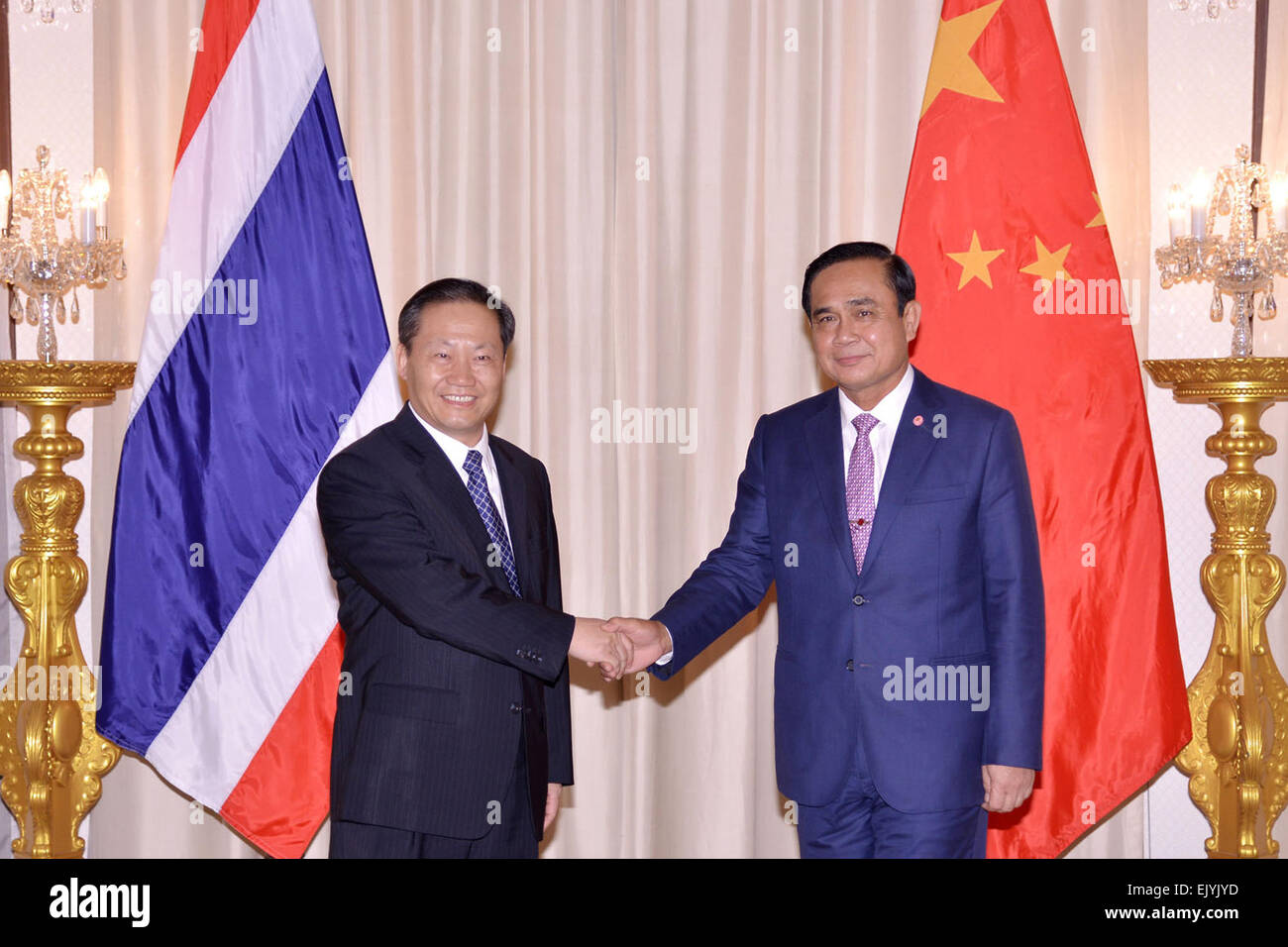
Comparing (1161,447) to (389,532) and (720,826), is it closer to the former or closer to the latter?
(720,826)

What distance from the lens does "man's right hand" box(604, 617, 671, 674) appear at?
315 cm

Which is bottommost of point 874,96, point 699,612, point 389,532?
point 699,612

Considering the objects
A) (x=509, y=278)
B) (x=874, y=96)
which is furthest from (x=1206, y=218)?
(x=509, y=278)

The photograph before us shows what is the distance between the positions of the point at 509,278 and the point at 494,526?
6.11 ft

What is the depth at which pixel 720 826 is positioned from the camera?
14.7 feet

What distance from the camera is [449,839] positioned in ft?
8.65

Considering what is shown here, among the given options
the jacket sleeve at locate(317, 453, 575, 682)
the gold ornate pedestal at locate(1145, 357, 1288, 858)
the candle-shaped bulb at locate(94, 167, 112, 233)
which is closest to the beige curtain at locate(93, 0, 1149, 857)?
the candle-shaped bulb at locate(94, 167, 112, 233)

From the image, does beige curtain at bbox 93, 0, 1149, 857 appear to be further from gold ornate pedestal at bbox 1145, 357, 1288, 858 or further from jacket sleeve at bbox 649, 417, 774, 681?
jacket sleeve at bbox 649, 417, 774, 681

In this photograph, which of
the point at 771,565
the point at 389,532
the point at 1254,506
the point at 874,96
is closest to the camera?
the point at 389,532

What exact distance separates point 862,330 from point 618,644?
1.03 meters

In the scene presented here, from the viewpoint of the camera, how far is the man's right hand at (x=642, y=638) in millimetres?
3148

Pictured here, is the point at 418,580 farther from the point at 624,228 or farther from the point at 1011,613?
the point at 624,228

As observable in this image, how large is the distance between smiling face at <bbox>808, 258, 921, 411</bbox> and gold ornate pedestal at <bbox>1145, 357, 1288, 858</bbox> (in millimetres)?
1356

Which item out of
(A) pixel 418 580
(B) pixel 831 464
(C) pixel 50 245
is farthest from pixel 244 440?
(B) pixel 831 464
